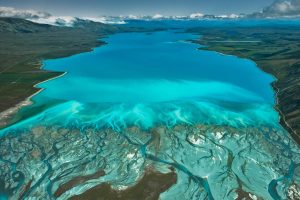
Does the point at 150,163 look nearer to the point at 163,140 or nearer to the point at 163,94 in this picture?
the point at 163,140

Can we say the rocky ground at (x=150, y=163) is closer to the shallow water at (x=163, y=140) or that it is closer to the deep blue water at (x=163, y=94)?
the shallow water at (x=163, y=140)

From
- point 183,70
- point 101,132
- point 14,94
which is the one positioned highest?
point 101,132

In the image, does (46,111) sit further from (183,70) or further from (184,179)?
(183,70)

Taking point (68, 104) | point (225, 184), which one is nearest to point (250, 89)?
point (68, 104)

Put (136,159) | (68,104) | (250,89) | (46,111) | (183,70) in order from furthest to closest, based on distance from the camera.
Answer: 1. (183,70)
2. (250,89)
3. (68,104)
4. (46,111)
5. (136,159)

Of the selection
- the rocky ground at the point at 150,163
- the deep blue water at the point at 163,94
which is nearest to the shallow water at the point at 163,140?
the rocky ground at the point at 150,163

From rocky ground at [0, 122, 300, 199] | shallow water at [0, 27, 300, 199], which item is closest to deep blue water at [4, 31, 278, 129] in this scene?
shallow water at [0, 27, 300, 199]

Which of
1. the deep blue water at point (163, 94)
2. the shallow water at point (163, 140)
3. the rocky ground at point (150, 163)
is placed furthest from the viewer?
the deep blue water at point (163, 94)

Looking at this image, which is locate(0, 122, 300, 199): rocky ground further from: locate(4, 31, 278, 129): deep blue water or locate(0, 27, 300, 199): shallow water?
locate(4, 31, 278, 129): deep blue water
